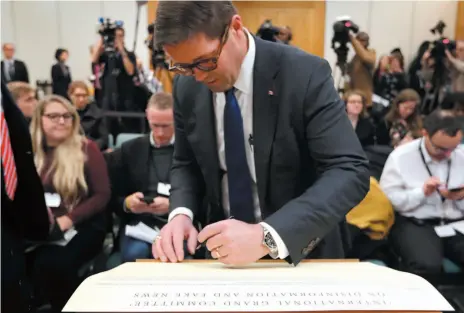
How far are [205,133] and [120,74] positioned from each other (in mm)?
2525

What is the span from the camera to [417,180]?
226 cm

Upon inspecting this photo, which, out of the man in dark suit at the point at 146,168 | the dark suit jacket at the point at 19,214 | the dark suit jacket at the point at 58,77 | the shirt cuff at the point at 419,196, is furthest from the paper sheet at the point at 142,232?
the dark suit jacket at the point at 58,77

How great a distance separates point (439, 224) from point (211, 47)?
1.88 metres

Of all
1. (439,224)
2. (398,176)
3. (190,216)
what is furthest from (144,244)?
(439,224)

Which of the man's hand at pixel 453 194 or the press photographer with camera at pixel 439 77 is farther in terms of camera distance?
the press photographer with camera at pixel 439 77

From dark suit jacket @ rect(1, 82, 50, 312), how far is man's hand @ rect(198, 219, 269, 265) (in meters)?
0.69

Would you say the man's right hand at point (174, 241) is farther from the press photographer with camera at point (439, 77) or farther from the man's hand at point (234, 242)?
the press photographer with camera at point (439, 77)

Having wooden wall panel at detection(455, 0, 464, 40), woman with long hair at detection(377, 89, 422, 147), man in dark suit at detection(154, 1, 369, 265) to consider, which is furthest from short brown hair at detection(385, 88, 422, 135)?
man in dark suit at detection(154, 1, 369, 265)

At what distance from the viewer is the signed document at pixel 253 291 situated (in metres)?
0.49

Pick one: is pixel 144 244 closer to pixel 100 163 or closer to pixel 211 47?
pixel 100 163

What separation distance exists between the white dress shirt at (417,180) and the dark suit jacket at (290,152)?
133 centimetres

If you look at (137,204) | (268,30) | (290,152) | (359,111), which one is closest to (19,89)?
(137,204)

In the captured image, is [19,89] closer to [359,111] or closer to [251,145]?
[359,111]

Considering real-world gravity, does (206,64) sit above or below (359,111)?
above
